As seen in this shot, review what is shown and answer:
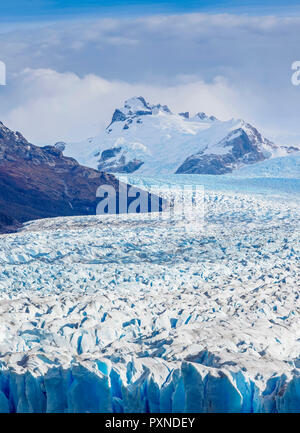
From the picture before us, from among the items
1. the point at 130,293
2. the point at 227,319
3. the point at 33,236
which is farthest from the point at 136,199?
the point at 227,319

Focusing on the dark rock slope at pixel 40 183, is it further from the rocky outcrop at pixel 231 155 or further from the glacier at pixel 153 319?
the rocky outcrop at pixel 231 155

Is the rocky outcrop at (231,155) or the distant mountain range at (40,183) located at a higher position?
the rocky outcrop at (231,155)

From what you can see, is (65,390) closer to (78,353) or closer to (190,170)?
(78,353)

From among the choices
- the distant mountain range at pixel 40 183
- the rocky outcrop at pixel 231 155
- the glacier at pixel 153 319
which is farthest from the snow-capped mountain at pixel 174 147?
the glacier at pixel 153 319

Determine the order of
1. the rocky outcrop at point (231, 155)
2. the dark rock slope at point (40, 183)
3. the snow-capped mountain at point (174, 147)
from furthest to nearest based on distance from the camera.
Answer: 1. the snow-capped mountain at point (174, 147)
2. the rocky outcrop at point (231, 155)
3. the dark rock slope at point (40, 183)

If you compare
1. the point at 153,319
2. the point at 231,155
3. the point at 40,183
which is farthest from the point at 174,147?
the point at 153,319

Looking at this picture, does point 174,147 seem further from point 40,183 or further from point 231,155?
point 40,183

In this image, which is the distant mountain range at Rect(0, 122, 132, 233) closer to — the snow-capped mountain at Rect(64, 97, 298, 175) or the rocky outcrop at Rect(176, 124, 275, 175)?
the rocky outcrop at Rect(176, 124, 275, 175)
